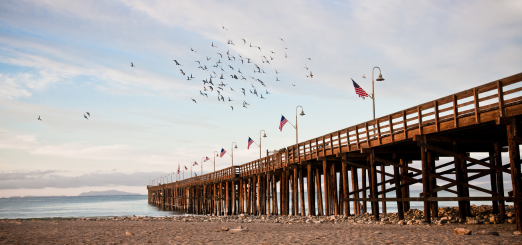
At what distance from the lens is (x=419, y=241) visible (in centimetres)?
1189

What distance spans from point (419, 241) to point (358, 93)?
1460 centimetres

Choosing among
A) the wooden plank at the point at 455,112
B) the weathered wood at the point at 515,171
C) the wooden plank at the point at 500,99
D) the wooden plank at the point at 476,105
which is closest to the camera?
the weathered wood at the point at 515,171

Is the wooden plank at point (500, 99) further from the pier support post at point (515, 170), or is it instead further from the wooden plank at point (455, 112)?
the wooden plank at point (455, 112)

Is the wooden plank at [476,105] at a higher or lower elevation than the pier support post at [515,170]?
higher

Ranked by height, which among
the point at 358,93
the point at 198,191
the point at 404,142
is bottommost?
the point at 198,191

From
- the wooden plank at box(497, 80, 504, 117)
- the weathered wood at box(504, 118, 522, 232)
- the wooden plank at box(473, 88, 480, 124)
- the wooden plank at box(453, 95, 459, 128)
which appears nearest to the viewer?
the weathered wood at box(504, 118, 522, 232)

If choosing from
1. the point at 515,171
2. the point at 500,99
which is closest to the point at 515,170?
the point at 515,171

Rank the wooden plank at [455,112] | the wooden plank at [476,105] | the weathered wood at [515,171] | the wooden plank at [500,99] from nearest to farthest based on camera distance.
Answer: the weathered wood at [515,171] → the wooden plank at [500,99] → the wooden plank at [476,105] → the wooden plank at [455,112]

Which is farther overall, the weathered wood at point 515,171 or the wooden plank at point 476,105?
the wooden plank at point 476,105

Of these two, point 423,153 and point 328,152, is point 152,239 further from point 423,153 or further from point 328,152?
point 328,152

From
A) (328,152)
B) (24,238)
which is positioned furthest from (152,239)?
(328,152)

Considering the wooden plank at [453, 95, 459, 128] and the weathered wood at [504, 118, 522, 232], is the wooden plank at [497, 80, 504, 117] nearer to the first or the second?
the weathered wood at [504, 118, 522, 232]

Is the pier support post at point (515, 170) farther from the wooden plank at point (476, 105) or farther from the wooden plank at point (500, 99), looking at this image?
the wooden plank at point (476, 105)

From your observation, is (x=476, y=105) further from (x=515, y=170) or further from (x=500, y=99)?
(x=515, y=170)
